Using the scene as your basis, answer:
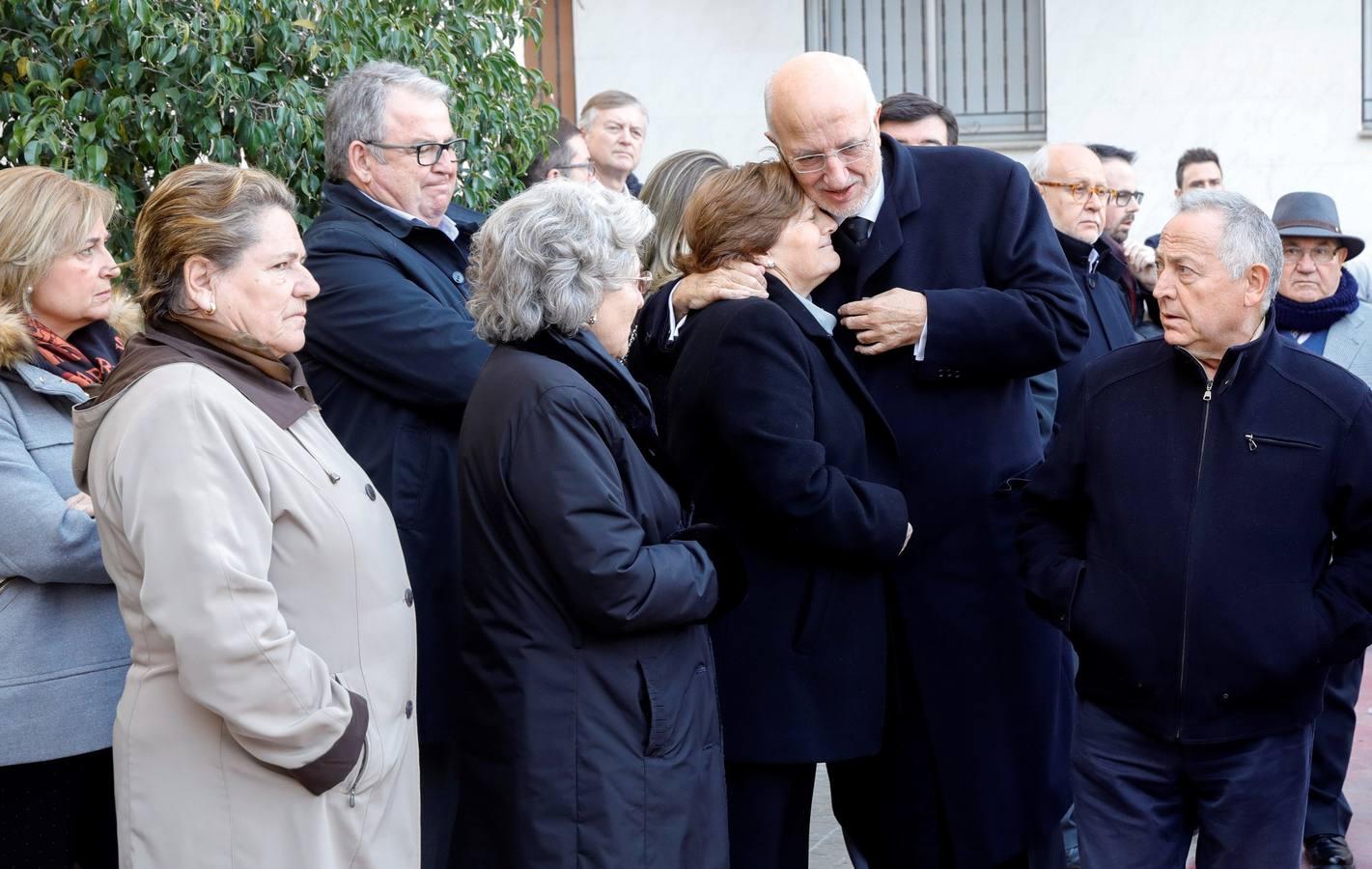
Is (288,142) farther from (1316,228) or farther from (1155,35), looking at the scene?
(1155,35)

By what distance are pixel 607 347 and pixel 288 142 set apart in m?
2.12

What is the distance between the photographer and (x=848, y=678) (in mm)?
3377

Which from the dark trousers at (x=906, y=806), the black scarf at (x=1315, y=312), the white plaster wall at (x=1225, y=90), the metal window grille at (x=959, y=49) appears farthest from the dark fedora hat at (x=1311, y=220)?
the metal window grille at (x=959, y=49)

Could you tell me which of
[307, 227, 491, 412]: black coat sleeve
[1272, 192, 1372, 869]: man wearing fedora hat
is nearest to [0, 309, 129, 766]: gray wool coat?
[307, 227, 491, 412]: black coat sleeve

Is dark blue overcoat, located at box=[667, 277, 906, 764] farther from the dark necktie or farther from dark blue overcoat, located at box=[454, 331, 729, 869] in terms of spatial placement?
dark blue overcoat, located at box=[454, 331, 729, 869]

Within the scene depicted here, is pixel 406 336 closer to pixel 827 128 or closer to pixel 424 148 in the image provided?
pixel 424 148

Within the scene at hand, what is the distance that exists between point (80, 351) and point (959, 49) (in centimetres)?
900

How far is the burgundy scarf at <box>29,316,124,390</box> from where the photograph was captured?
10.5 ft

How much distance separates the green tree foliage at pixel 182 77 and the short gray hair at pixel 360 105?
0.73m

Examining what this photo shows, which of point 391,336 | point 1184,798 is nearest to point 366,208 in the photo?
point 391,336

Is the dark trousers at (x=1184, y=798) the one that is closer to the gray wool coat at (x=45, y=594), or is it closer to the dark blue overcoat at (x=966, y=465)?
the dark blue overcoat at (x=966, y=465)

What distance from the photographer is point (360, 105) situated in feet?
12.4

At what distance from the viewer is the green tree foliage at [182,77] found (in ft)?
14.2

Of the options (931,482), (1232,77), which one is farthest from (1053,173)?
(1232,77)
